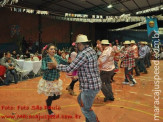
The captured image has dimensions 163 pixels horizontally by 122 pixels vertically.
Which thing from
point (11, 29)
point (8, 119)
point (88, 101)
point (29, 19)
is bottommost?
point (8, 119)

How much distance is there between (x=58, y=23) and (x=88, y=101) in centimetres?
1596

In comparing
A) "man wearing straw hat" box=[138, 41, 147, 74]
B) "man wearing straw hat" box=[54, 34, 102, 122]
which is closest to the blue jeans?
"man wearing straw hat" box=[54, 34, 102, 122]

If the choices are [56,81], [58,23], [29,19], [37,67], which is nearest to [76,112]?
[56,81]

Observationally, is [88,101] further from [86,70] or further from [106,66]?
[106,66]

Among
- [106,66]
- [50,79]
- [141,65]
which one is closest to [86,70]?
[50,79]

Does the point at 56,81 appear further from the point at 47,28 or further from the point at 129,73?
the point at 47,28

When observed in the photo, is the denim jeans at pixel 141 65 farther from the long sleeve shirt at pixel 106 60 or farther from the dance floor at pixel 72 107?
the long sleeve shirt at pixel 106 60

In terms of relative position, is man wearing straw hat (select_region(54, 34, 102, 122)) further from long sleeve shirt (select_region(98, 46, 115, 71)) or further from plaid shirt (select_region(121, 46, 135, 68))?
plaid shirt (select_region(121, 46, 135, 68))

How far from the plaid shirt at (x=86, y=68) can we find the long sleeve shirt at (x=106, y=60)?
2045 mm

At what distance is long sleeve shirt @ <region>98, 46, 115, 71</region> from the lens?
4.71m

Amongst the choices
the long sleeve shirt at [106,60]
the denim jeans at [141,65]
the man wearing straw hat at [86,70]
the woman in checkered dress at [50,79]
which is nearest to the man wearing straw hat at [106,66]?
the long sleeve shirt at [106,60]

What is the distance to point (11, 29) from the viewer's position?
1259 centimetres

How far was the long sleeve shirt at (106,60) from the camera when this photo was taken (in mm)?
4707

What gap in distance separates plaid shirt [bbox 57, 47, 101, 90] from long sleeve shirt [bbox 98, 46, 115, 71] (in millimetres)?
2045
